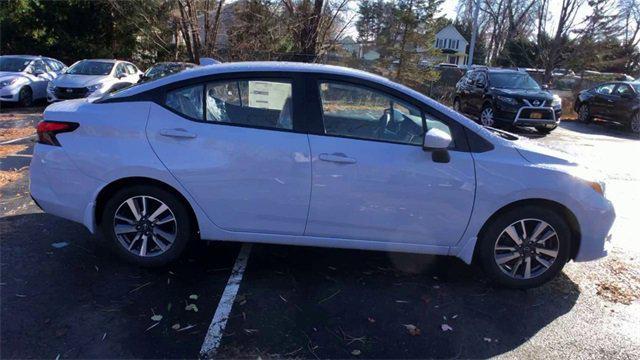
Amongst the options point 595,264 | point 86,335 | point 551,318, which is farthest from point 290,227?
point 595,264

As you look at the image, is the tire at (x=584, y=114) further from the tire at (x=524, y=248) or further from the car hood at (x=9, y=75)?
the car hood at (x=9, y=75)

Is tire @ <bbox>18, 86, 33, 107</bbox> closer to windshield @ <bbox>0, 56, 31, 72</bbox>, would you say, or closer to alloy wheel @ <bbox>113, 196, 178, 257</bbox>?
windshield @ <bbox>0, 56, 31, 72</bbox>

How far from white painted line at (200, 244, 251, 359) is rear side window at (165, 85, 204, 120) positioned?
128 centimetres

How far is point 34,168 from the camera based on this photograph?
3.96 meters

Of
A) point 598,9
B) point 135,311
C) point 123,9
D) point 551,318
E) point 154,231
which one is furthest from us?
point 598,9

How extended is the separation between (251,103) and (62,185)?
5.31 ft

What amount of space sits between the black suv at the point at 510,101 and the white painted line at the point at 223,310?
1145 centimetres

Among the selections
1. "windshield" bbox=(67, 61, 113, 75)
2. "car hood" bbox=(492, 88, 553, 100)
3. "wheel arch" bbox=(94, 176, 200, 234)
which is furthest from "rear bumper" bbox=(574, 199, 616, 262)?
"windshield" bbox=(67, 61, 113, 75)

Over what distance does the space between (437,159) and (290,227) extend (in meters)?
1.24

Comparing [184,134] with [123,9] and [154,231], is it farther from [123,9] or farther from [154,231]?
[123,9]

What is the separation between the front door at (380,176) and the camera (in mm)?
3725

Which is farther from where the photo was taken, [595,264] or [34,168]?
[595,264]

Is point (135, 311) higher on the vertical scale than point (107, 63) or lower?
lower

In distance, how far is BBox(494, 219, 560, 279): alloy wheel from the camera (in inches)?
156
